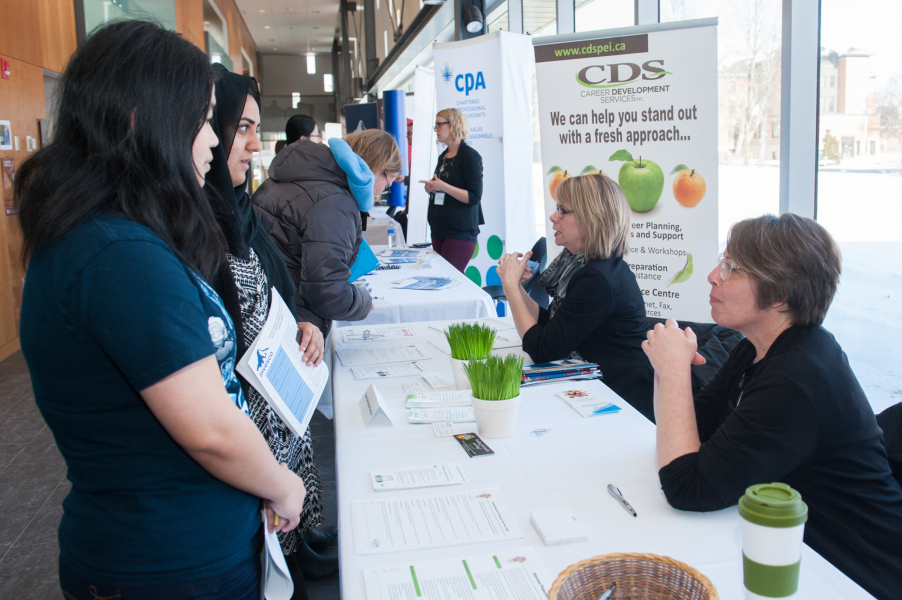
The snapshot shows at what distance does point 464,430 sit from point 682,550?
62 centimetres

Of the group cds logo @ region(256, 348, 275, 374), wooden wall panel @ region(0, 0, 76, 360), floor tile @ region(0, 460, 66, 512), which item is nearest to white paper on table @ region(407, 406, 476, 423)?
cds logo @ region(256, 348, 275, 374)

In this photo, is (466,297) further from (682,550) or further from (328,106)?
(328,106)

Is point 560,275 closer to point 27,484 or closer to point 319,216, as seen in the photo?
point 319,216

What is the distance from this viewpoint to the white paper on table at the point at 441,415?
5.44ft

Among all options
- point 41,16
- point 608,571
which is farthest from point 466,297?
point 41,16

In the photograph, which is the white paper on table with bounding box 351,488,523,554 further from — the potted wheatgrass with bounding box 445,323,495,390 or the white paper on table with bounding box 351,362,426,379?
the white paper on table with bounding box 351,362,426,379

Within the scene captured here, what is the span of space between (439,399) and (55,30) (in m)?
6.07

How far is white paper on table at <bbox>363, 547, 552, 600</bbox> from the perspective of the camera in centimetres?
98

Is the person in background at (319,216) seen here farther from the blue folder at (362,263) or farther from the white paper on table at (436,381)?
the white paper on table at (436,381)

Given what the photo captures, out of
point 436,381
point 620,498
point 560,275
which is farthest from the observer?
point 560,275

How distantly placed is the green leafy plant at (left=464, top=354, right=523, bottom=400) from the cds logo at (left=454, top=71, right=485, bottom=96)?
12.8 feet

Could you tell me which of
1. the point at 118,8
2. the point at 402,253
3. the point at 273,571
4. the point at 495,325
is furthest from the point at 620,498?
the point at 118,8

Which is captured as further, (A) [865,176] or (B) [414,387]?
(A) [865,176]

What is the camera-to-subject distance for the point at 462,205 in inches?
193
